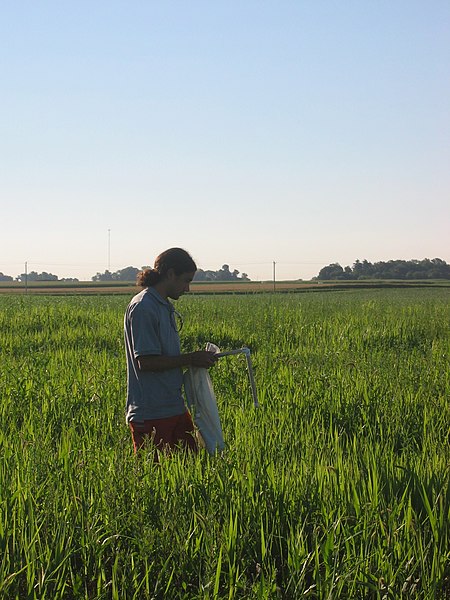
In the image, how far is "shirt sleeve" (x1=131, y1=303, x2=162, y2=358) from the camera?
4684mm

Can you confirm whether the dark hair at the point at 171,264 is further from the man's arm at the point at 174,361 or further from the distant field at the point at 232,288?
the distant field at the point at 232,288

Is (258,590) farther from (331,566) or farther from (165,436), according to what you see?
(165,436)

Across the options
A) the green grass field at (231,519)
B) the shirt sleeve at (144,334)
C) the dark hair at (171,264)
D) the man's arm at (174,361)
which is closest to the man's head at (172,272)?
the dark hair at (171,264)

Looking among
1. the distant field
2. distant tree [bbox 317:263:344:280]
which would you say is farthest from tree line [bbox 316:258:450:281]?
the distant field

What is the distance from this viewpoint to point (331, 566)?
3.29 meters

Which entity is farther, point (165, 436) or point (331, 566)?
point (165, 436)

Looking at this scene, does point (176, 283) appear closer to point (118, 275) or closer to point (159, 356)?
point (159, 356)

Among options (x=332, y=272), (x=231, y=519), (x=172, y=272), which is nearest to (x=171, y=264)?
(x=172, y=272)

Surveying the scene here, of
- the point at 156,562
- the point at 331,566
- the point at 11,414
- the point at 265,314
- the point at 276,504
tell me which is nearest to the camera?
the point at 331,566

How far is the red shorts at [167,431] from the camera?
15.9ft

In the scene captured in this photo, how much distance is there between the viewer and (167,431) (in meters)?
4.87

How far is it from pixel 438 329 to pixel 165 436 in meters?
12.4

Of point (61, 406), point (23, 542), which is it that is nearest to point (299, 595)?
point (23, 542)

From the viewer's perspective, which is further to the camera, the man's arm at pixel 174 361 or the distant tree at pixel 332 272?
the distant tree at pixel 332 272
